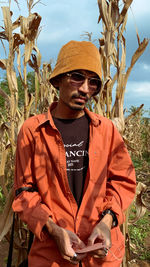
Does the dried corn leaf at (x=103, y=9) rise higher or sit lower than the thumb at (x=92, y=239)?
higher

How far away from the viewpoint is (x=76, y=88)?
1173 mm

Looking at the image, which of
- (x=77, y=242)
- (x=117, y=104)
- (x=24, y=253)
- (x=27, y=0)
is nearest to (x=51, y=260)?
(x=77, y=242)

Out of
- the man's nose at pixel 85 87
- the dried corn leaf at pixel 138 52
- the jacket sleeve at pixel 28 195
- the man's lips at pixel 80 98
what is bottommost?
the jacket sleeve at pixel 28 195

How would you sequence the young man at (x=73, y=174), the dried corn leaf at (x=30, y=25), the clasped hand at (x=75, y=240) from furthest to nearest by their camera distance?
1. the dried corn leaf at (x=30, y=25)
2. the young man at (x=73, y=174)
3. the clasped hand at (x=75, y=240)

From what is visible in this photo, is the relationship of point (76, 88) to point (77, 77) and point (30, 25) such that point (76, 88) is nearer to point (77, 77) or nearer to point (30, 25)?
point (77, 77)

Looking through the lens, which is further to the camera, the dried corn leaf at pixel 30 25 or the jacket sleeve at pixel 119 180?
the dried corn leaf at pixel 30 25

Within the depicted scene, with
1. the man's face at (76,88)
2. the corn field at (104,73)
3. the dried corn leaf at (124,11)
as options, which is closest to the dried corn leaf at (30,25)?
the corn field at (104,73)

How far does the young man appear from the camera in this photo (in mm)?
1104

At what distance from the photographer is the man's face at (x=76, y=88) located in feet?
3.84

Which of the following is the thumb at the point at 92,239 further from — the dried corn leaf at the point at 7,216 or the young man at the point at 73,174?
the dried corn leaf at the point at 7,216

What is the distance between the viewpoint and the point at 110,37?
64.9 inches

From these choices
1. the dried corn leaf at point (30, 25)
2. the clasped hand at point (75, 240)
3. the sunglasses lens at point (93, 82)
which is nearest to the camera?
the clasped hand at point (75, 240)

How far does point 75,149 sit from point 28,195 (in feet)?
1.10

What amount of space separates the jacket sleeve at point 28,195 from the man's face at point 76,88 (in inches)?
10.5
